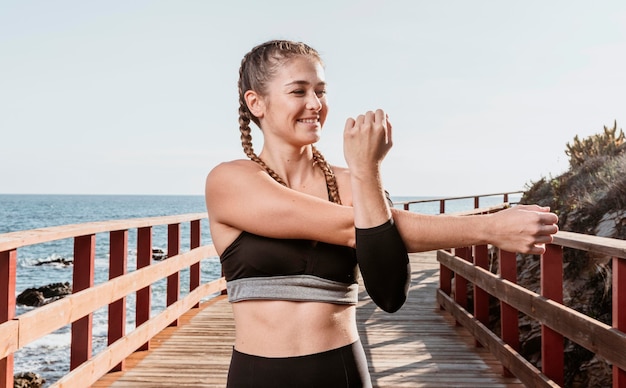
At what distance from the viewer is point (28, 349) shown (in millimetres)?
12656

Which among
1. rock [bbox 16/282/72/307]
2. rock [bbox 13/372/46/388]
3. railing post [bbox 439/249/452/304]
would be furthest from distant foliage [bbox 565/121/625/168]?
rock [bbox 16/282/72/307]

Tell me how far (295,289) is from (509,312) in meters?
3.54

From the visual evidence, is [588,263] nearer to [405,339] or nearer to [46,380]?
[405,339]

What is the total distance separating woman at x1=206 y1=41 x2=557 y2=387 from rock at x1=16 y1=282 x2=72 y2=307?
73.9ft

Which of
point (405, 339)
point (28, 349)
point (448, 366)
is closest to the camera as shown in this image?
point (448, 366)

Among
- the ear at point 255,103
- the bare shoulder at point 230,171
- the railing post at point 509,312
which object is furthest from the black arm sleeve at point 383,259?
the railing post at point 509,312

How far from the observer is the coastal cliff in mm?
6066

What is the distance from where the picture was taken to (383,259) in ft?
4.23

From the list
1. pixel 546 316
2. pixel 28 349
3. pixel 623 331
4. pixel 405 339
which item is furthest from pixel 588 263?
pixel 28 349

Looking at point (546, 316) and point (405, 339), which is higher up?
point (546, 316)

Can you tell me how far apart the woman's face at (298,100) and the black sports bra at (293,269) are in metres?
0.26

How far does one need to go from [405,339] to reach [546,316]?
262 cm

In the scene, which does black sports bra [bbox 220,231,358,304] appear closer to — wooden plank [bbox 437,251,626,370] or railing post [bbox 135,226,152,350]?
wooden plank [bbox 437,251,626,370]

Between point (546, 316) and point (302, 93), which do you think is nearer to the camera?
point (302, 93)
